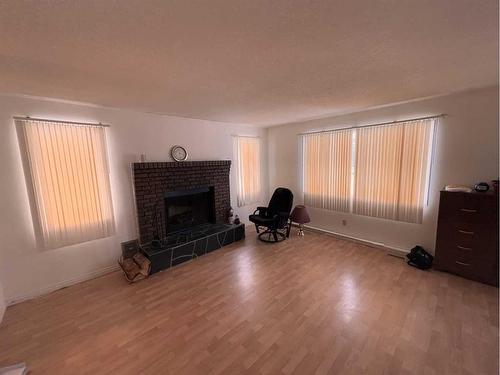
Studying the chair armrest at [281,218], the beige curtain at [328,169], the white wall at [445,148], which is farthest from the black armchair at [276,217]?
the white wall at [445,148]

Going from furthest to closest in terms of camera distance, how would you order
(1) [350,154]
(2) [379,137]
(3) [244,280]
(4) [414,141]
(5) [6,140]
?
(1) [350,154]
(2) [379,137]
(4) [414,141]
(3) [244,280]
(5) [6,140]

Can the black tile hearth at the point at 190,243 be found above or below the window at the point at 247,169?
below

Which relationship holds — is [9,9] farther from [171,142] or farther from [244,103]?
[171,142]

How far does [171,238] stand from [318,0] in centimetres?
356

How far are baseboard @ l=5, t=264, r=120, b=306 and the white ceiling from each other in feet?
7.80

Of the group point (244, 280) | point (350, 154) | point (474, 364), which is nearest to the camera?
point (474, 364)

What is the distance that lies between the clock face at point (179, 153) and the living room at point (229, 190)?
0.10m

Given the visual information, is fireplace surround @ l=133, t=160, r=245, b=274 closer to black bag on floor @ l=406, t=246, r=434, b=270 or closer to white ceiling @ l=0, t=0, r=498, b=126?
white ceiling @ l=0, t=0, r=498, b=126

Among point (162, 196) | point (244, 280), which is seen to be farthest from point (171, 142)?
point (244, 280)

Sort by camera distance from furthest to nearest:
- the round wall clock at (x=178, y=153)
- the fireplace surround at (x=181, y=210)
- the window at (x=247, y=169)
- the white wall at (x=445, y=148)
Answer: the window at (x=247, y=169) < the round wall clock at (x=178, y=153) < the fireplace surround at (x=181, y=210) < the white wall at (x=445, y=148)

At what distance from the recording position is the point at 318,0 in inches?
41.5

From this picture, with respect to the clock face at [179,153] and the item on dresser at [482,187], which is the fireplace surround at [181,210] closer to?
the clock face at [179,153]

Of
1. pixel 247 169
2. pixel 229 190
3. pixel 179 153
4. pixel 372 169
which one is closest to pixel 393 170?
pixel 372 169

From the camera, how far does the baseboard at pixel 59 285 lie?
2.53 m
